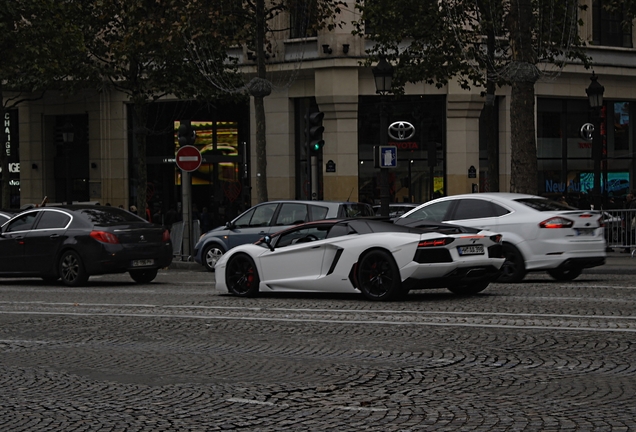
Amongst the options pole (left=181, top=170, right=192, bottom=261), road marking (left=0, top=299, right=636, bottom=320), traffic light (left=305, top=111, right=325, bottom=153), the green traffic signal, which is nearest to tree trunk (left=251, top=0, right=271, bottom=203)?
pole (left=181, top=170, right=192, bottom=261)

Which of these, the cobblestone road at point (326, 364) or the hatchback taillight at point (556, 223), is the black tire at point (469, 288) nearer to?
the cobblestone road at point (326, 364)

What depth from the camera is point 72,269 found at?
19.1 meters

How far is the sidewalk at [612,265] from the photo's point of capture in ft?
66.3

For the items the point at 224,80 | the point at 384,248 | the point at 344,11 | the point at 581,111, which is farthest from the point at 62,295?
the point at 581,111

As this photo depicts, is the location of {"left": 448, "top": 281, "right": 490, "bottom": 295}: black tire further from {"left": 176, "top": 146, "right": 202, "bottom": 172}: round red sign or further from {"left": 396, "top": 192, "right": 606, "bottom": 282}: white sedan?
{"left": 176, "top": 146, "right": 202, "bottom": 172}: round red sign

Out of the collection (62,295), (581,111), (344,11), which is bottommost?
(62,295)

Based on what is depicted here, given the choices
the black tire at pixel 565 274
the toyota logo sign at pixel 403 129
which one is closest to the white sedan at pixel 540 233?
the black tire at pixel 565 274

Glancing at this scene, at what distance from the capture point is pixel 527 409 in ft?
22.1

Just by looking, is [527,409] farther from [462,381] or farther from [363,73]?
[363,73]

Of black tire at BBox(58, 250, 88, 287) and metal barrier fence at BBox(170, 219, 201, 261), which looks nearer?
black tire at BBox(58, 250, 88, 287)

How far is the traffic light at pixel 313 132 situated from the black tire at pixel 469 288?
33.2ft

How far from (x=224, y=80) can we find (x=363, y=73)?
17.9ft

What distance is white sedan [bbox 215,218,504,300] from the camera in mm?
13625

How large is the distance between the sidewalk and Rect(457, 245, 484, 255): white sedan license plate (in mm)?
6687
